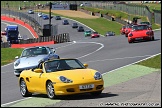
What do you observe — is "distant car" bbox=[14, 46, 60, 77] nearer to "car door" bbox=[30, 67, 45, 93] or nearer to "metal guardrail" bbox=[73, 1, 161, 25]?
"car door" bbox=[30, 67, 45, 93]

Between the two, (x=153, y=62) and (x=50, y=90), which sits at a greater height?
(x=50, y=90)

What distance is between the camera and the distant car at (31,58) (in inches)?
879

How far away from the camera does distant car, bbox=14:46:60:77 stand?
22.3 metres

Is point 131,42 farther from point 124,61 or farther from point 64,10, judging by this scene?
point 64,10

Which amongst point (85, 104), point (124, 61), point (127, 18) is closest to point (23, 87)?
point (85, 104)

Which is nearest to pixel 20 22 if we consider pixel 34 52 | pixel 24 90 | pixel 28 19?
pixel 28 19

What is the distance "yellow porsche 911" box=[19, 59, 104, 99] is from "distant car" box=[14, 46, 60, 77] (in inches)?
260

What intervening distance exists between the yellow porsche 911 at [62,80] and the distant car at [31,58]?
6.59 metres

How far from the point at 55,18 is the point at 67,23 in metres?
12.0

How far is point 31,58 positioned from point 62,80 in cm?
911

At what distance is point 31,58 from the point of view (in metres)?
22.8

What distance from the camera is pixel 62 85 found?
1372cm

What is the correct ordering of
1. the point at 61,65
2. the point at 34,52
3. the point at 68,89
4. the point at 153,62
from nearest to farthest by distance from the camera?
the point at 68,89, the point at 61,65, the point at 153,62, the point at 34,52

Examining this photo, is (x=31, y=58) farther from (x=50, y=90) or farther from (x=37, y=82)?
(x=50, y=90)
